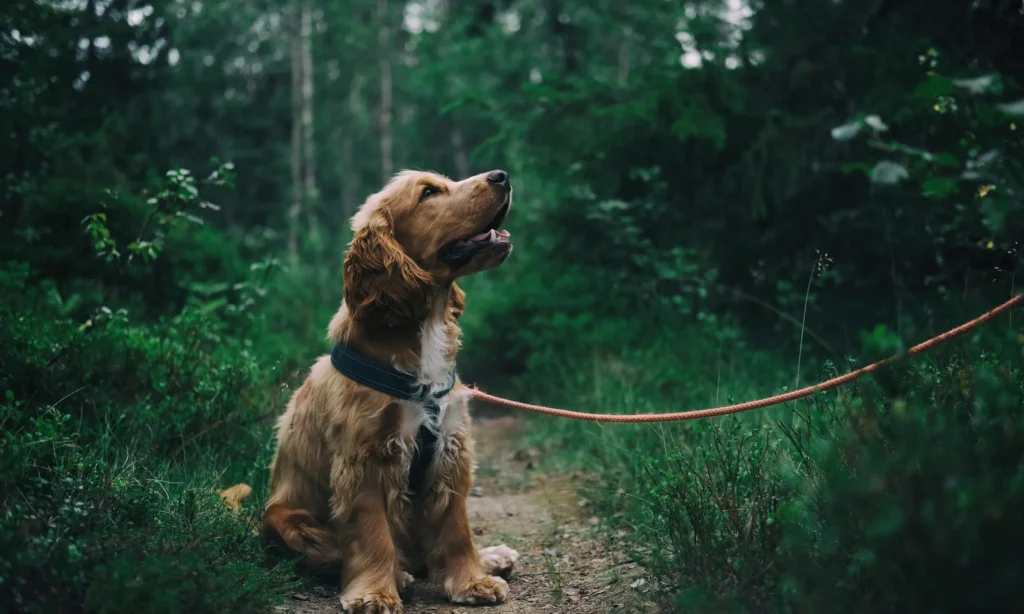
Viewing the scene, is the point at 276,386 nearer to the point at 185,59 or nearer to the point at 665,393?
the point at 665,393

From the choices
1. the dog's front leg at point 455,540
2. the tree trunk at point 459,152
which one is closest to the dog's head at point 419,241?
the dog's front leg at point 455,540

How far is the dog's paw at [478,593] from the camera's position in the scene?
3355 mm

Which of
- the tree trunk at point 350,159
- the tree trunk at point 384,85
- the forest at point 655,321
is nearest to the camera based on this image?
the forest at point 655,321

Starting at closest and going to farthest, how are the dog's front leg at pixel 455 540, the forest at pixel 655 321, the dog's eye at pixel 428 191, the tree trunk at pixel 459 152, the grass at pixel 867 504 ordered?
the grass at pixel 867 504 < the forest at pixel 655 321 < the dog's front leg at pixel 455 540 < the dog's eye at pixel 428 191 < the tree trunk at pixel 459 152

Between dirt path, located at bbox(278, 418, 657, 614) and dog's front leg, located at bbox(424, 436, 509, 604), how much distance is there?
0.07m

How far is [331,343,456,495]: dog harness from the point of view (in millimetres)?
3312

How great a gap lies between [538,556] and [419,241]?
1.71m

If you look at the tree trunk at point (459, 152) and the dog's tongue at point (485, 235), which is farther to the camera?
the tree trunk at point (459, 152)

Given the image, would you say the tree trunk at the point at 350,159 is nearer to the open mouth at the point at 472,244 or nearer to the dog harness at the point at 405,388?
the open mouth at the point at 472,244

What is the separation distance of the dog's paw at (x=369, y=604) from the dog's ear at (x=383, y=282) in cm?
112

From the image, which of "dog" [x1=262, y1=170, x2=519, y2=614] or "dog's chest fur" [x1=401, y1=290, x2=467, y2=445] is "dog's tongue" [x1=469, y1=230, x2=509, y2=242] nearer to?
"dog" [x1=262, y1=170, x2=519, y2=614]

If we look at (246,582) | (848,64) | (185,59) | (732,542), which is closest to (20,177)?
(246,582)

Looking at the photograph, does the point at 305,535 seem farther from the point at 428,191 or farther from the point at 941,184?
the point at 941,184

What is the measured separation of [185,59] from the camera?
73.2 ft
